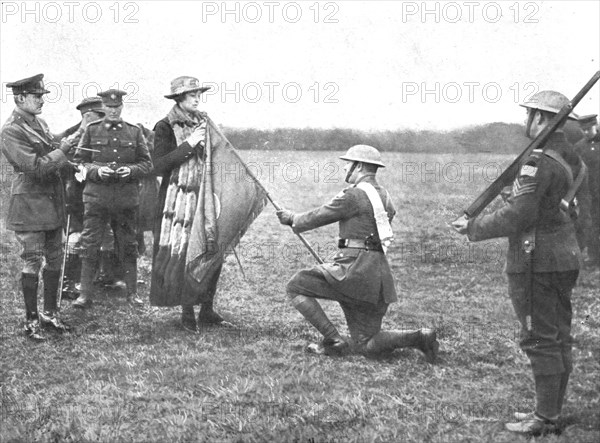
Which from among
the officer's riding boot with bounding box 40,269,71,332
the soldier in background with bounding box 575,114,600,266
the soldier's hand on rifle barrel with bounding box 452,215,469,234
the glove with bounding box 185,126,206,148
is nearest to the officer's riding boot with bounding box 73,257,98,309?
the officer's riding boot with bounding box 40,269,71,332

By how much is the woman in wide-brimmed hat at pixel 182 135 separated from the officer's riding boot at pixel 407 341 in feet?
5.67

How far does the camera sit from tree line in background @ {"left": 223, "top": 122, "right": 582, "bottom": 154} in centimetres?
765

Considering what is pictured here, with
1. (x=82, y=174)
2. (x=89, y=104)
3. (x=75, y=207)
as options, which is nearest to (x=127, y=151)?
(x=82, y=174)

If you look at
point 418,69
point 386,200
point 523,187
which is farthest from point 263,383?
point 418,69

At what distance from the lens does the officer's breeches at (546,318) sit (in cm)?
437

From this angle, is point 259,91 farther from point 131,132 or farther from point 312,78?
point 131,132

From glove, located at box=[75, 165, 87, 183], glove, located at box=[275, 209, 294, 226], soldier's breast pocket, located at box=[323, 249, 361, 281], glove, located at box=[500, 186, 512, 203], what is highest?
glove, located at box=[75, 165, 87, 183]

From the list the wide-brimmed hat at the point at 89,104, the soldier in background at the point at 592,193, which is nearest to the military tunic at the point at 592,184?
the soldier in background at the point at 592,193

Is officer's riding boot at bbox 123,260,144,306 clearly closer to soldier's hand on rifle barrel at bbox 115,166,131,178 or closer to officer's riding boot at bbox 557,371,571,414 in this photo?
soldier's hand on rifle barrel at bbox 115,166,131,178

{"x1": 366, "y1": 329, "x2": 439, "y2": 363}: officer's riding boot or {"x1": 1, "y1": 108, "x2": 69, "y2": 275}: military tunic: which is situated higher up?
{"x1": 1, "y1": 108, "x2": 69, "y2": 275}: military tunic

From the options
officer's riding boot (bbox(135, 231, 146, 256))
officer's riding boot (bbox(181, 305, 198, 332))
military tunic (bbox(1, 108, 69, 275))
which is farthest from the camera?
officer's riding boot (bbox(135, 231, 146, 256))

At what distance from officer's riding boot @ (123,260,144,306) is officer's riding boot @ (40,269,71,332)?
0.95 m

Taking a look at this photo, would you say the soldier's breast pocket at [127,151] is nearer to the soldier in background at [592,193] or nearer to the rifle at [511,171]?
the rifle at [511,171]

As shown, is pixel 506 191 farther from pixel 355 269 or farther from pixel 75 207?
pixel 75 207
